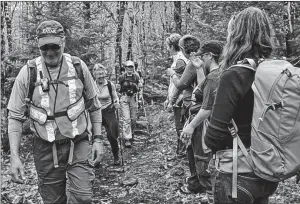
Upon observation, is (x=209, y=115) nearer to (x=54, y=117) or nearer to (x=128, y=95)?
(x=54, y=117)

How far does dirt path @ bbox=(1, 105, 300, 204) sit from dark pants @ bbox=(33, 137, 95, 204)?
253 cm

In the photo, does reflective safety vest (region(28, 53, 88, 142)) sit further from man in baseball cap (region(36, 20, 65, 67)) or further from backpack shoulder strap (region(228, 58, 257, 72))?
backpack shoulder strap (region(228, 58, 257, 72))

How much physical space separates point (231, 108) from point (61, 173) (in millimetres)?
2351

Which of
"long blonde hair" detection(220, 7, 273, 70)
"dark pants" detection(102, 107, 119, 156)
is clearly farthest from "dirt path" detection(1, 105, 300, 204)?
"long blonde hair" detection(220, 7, 273, 70)

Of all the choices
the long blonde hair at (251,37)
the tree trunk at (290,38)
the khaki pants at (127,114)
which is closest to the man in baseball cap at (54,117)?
the long blonde hair at (251,37)

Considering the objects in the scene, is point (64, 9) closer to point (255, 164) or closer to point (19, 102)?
point (19, 102)

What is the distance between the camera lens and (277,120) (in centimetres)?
246

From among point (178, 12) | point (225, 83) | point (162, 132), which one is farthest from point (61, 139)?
point (178, 12)

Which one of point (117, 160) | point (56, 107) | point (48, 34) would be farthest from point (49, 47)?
point (117, 160)

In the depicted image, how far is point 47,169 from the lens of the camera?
409 centimetres

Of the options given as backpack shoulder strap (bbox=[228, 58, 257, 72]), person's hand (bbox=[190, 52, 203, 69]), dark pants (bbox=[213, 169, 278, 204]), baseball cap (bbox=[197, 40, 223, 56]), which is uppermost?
backpack shoulder strap (bbox=[228, 58, 257, 72])

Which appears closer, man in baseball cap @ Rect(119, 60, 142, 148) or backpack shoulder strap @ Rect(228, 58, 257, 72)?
backpack shoulder strap @ Rect(228, 58, 257, 72)

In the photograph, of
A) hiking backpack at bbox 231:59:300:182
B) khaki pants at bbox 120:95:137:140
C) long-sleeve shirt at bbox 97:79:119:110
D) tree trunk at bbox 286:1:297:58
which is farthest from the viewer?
→ khaki pants at bbox 120:95:137:140

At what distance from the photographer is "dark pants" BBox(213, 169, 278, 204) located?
2.63 metres
